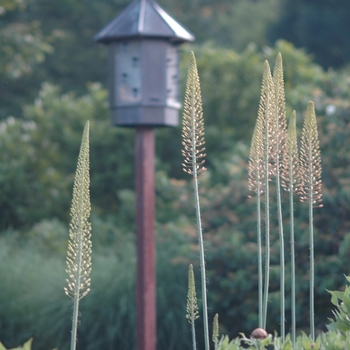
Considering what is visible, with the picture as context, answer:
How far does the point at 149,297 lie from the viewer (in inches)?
232

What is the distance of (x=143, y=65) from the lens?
6098mm

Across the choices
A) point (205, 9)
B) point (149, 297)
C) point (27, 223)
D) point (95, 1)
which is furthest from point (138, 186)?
point (205, 9)

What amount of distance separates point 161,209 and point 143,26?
451 cm

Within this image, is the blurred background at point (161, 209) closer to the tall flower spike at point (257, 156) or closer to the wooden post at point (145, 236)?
the wooden post at point (145, 236)

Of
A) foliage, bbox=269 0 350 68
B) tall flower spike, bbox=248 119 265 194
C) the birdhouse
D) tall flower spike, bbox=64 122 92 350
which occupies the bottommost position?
tall flower spike, bbox=64 122 92 350

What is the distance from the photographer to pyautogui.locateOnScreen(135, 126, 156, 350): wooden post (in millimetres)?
5867

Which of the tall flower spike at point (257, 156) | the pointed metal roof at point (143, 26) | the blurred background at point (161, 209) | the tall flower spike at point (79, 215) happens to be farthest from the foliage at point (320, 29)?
the tall flower spike at point (79, 215)

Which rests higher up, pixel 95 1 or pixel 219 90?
pixel 95 1

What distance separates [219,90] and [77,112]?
2.47m

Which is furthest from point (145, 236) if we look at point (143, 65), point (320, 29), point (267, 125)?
point (320, 29)

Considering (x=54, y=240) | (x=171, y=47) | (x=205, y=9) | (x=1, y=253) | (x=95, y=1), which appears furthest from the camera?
(x=205, y=9)

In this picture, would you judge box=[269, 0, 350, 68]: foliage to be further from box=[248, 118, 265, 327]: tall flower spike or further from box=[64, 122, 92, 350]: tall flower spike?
box=[64, 122, 92, 350]: tall flower spike

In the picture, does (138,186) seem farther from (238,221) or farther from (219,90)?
(219,90)

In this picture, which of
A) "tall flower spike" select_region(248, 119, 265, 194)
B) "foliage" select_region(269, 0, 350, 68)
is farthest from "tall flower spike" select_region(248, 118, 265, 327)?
"foliage" select_region(269, 0, 350, 68)
